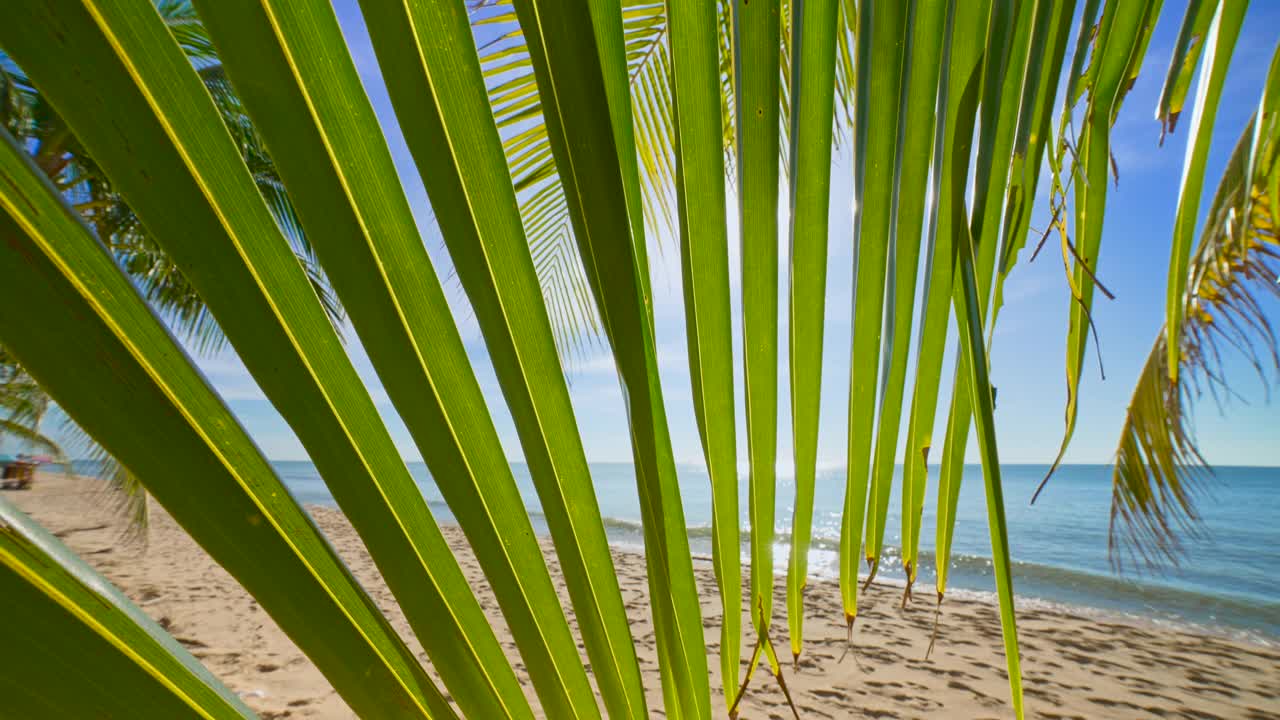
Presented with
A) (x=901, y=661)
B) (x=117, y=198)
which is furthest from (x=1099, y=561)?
(x=117, y=198)

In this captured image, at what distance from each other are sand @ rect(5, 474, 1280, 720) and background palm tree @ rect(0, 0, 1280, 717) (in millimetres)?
4066

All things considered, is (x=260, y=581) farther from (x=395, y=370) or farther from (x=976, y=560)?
(x=976, y=560)

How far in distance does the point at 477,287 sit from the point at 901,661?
7052 mm

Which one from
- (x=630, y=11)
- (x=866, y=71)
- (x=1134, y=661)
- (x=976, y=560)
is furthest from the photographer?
(x=976, y=560)

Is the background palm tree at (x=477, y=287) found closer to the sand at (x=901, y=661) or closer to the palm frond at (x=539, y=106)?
the palm frond at (x=539, y=106)

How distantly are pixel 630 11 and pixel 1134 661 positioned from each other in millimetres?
8211

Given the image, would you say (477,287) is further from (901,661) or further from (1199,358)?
(901,661)

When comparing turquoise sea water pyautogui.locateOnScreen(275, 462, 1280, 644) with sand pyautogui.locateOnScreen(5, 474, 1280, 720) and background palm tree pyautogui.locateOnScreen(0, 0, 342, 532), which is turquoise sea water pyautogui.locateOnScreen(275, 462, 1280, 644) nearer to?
sand pyautogui.locateOnScreen(5, 474, 1280, 720)

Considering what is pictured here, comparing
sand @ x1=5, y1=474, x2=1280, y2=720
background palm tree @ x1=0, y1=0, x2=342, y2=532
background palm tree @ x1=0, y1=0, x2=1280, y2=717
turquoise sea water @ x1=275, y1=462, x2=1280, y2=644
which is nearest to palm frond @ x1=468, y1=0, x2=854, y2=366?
background palm tree @ x1=0, y1=0, x2=1280, y2=717

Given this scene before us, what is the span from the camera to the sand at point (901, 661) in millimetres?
4898

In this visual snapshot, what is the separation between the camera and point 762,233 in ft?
1.33

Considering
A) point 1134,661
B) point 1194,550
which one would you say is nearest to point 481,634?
point 1134,661

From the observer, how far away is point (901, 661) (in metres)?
6.10

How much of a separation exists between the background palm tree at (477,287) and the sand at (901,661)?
4.07 m
